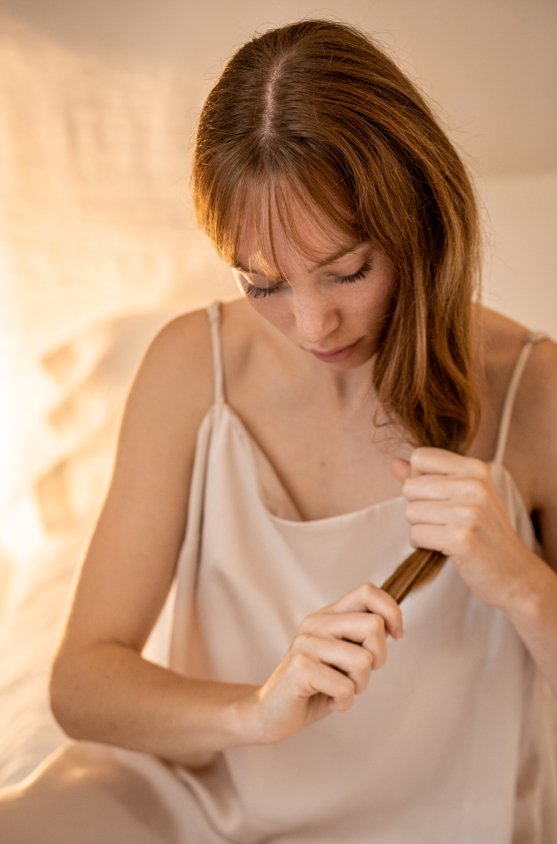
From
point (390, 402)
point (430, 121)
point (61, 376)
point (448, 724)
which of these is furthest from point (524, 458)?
point (61, 376)

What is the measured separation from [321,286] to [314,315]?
1.2 inches

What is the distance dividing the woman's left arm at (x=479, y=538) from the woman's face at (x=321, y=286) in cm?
15

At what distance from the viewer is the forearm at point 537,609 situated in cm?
112

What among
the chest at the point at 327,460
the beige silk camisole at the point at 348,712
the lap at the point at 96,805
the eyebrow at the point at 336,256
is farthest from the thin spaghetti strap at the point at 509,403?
the lap at the point at 96,805

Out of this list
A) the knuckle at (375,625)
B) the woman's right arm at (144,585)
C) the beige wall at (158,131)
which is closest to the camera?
the knuckle at (375,625)

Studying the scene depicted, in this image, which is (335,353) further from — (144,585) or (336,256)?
(144,585)

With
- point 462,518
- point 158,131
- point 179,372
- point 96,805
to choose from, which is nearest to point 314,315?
point 462,518

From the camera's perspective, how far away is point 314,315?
1035mm

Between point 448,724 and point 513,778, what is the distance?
0.30 ft

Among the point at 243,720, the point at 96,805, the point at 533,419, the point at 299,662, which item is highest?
the point at 533,419

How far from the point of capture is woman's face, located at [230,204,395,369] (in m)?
1.01

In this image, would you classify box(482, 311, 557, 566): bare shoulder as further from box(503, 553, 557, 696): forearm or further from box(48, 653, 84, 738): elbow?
box(48, 653, 84, 738): elbow

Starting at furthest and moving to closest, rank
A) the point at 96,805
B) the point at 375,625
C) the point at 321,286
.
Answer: the point at 96,805, the point at 321,286, the point at 375,625

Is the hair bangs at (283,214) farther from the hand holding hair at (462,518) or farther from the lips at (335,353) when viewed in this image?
the hand holding hair at (462,518)
